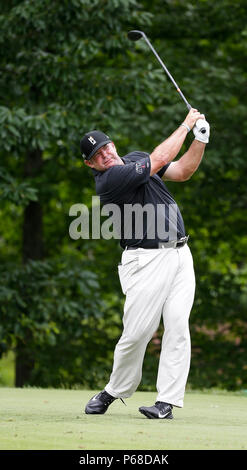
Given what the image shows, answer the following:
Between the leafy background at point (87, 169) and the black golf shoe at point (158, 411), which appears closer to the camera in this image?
the black golf shoe at point (158, 411)

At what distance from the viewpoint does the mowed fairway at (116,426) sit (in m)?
4.34

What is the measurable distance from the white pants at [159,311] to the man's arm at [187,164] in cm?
58

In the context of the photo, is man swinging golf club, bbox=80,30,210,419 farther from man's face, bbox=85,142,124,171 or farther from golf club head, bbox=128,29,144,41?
golf club head, bbox=128,29,144,41

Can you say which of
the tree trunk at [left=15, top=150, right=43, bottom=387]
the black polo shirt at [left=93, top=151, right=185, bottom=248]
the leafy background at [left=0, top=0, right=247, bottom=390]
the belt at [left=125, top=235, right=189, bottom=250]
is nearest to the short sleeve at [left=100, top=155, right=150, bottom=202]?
the black polo shirt at [left=93, top=151, right=185, bottom=248]

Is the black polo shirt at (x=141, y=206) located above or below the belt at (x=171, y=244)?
above

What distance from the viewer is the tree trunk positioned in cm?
1400

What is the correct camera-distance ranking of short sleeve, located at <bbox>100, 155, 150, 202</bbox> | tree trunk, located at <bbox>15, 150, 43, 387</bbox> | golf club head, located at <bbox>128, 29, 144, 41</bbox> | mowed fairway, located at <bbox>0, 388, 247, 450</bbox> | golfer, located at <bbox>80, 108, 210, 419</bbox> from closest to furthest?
mowed fairway, located at <bbox>0, 388, 247, 450</bbox>
short sleeve, located at <bbox>100, 155, 150, 202</bbox>
golfer, located at <bbox>80, 108, 210, 419</bbox>
golf club head, located at <bbox>128, 29, 144, 41</bbox>
tree trunk, located at <bbox>15, 150, 43, 387</bbox>

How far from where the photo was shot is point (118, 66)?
1327cm

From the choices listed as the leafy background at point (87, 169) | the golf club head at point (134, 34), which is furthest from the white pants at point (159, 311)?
the leafy background at point (87, 169)

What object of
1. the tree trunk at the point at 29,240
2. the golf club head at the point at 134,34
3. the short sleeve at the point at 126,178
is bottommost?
the tree trunk at the point at 29,240

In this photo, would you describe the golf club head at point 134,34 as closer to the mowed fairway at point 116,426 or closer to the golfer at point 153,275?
the golfer at point 153,275

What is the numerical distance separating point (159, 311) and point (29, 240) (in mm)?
9450

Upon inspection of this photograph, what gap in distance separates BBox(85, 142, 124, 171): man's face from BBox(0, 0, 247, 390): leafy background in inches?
188

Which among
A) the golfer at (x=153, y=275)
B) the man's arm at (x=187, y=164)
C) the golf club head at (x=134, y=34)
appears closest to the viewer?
the golfer at (x=153, y=275)
